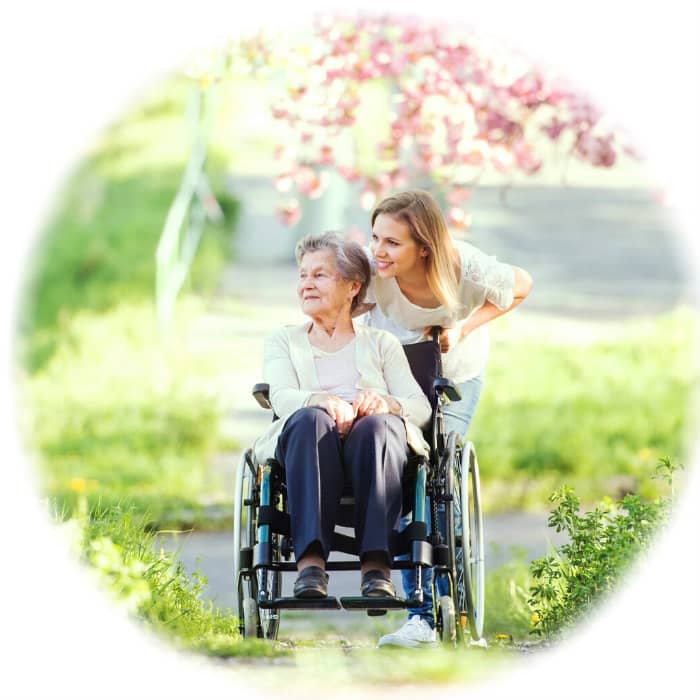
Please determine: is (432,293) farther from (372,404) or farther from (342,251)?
(372,404)

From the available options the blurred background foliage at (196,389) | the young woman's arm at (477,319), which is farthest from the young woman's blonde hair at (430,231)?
the blurred background foliage at (196,389)

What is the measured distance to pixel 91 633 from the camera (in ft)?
9.39

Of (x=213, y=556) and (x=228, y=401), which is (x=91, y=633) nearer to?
(x=213, y=556)

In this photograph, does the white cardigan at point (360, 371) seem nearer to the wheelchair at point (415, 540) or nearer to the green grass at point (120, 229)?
the wheelchair at point (415, 540)

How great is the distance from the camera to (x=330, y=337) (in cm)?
329

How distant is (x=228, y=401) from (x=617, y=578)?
390 centimetres

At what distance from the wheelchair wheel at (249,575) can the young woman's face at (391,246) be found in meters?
0.65

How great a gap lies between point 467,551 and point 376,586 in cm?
39

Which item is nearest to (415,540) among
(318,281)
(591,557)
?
(591,557)

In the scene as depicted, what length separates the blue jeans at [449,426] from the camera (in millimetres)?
3205

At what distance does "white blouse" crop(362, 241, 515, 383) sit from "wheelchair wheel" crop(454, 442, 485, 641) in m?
0.41

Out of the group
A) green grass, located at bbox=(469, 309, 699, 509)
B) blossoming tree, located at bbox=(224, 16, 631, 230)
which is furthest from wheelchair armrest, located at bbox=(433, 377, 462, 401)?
green grass, located at bbox=(469, 309, 699, 509)

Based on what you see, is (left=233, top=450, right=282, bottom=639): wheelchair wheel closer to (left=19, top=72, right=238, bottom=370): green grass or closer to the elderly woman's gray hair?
the elderly woman's gray hair

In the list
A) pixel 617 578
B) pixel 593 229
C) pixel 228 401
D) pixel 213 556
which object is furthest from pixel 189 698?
pixel 593 229
